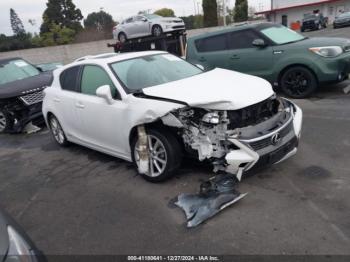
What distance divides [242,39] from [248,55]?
45cm

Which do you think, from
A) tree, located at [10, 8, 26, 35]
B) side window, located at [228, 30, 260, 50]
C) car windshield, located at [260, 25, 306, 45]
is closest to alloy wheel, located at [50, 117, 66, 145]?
side window, located at [228, 30, 260, 50]

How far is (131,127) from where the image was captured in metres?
4.36

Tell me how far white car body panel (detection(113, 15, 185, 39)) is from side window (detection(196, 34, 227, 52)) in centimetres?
661

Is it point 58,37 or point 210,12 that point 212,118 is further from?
point 58,37

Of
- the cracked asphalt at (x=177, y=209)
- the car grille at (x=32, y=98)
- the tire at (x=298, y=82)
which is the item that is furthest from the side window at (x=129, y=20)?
the cracked asphalt at (x=177, y=209)

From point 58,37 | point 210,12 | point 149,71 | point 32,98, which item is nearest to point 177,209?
point 149,71

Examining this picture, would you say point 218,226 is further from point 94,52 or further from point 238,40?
point 94,52

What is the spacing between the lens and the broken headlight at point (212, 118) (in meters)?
3.75

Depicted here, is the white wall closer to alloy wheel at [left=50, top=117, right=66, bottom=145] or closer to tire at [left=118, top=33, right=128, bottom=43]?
tire at [left=118, top=33, right=128, bottom=43]

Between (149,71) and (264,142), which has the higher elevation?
(149,71)

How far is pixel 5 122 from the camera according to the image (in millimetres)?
8320

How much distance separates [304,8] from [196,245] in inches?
2024

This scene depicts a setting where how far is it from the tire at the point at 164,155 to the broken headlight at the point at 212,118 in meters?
0.53

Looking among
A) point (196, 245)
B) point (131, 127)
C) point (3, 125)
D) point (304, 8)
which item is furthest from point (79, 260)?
point (304, 8)
